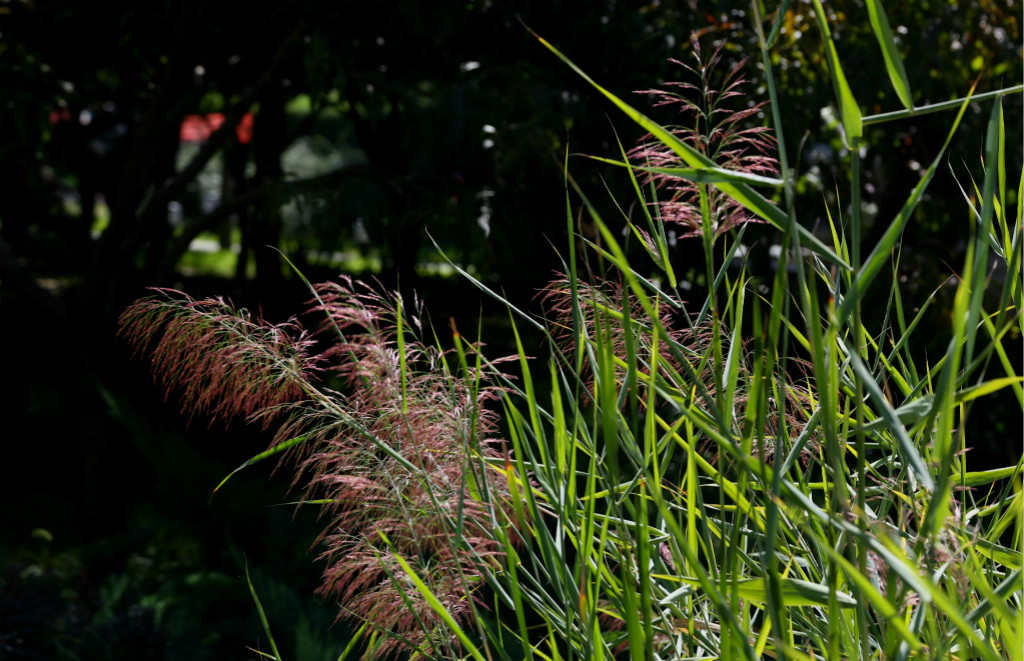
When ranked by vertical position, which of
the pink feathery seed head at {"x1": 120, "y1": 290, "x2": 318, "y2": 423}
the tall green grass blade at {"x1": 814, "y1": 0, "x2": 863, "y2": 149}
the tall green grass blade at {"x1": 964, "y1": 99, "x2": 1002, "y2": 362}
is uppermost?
the tall green grass blade at {"x1": 814, "y1": 0, "x2": 863, "y2": 149}

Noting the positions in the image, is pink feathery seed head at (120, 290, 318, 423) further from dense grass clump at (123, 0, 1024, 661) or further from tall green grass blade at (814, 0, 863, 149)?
tall green grass blade at (814, 0, 863, 149)

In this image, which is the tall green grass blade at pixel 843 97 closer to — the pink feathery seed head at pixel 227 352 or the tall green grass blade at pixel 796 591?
the tall green grass blade at pixel 796 591

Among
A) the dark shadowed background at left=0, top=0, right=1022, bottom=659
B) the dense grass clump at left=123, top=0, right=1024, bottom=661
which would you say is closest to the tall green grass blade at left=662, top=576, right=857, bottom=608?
the dense grass clump at left=123, top=0, right=1024, bottom=661

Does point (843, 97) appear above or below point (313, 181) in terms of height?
above

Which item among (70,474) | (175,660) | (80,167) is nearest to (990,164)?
(175,660)

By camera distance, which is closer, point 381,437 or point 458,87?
point 381,437

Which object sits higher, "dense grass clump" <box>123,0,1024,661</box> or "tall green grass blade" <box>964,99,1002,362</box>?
"tall green grass blade" <box>964,99,1002,362</box>

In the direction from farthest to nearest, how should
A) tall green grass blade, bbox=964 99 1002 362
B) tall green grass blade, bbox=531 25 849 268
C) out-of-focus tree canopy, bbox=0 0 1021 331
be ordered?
out-of-focus tree canopy, bbox=0 0 1021 331
tall green grass blade, bbox=531 25 849 268
tall green grass blade, bbox=964 99 1002 362

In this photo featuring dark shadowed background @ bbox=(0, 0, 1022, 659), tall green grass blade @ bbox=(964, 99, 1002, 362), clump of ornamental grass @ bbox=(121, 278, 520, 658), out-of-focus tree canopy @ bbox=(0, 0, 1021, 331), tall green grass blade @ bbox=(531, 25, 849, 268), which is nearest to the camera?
tall green grass blade @ bbox=(964, 99, 1002, 362)

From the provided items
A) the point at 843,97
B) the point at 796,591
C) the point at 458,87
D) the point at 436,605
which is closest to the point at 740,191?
the point at 843,97

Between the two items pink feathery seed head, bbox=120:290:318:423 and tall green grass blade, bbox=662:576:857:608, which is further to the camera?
pink feathery seed head, bbox=120:290:318:423

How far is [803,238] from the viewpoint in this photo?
3.03 feet

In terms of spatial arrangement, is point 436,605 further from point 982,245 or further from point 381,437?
point 982,245

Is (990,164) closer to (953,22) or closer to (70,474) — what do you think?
(953,22)
